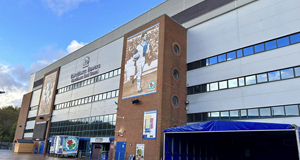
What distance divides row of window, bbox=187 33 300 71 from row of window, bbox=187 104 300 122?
5.58m

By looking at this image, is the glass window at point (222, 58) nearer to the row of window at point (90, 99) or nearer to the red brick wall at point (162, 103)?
the red brick wall at point (162, 103)

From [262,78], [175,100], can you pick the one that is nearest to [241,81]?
[262,78]

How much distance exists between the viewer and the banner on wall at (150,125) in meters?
23.8

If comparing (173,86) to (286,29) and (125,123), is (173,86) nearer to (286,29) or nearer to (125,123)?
(125,123)

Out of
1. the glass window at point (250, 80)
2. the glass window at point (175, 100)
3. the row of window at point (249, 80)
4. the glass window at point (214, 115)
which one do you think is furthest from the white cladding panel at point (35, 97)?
the glass window at point (250, 80)

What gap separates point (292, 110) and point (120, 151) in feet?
58.5

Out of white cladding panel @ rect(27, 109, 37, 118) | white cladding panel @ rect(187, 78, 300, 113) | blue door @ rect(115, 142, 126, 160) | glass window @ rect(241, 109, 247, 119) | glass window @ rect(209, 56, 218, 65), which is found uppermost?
glass window @ rect(209, 56, 218, 65)

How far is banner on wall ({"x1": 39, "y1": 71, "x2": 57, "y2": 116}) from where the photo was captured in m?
Answer: 48.8

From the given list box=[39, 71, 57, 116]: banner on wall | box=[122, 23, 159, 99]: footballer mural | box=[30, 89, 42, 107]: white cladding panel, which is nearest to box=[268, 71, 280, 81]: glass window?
box=[122, 23, 159, 99]: footballer mural

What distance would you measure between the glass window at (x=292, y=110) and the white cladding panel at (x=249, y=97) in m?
0.41

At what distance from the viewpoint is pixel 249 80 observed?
22.4 meters

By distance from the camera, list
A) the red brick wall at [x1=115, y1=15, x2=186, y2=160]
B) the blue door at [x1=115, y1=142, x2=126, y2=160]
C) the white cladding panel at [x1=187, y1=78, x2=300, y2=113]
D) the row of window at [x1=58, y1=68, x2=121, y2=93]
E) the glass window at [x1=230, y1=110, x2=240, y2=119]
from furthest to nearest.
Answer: the row of window at [x1=58, y1=68, x2=121, y2=93], the blue door at [x1=115, y1=142, x2=126, y2=160], the red brick wall at [x1=115, y1=15, x2=186, y2=160], the glass window at [x1=230, y1=110, x2=240, y2=119], the white cladding panel at [x1=187, y1=78, x2=300, y2=113]

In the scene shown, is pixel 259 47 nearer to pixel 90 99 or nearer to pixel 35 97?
pixel 90 99

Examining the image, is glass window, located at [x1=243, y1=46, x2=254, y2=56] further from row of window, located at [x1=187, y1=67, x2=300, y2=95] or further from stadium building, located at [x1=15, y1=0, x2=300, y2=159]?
row of window, located at [x1=187, y1=67, x2=300, y2=95]
